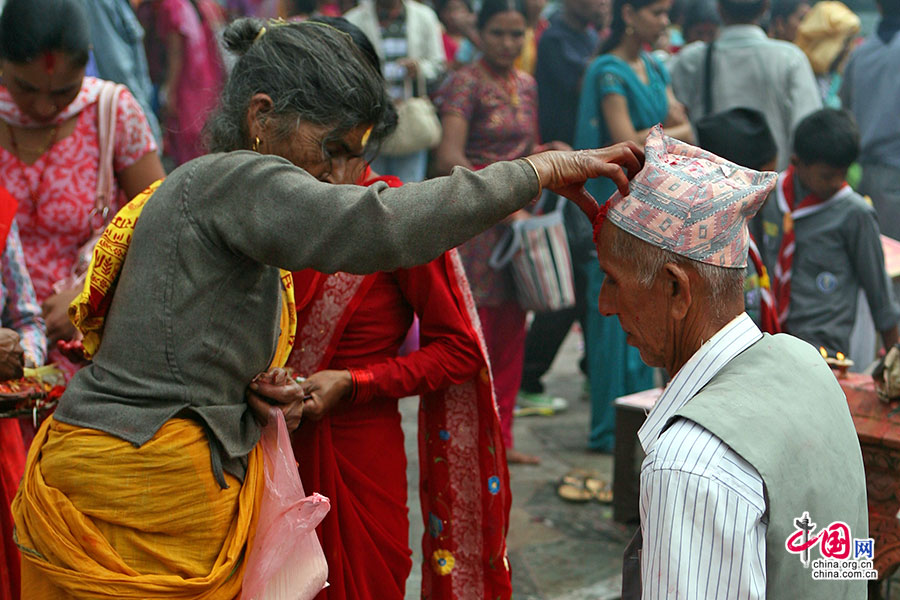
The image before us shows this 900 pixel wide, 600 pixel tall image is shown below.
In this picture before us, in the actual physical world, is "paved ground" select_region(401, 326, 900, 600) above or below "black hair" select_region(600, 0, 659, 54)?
below

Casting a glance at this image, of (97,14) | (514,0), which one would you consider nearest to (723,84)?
(514,0)

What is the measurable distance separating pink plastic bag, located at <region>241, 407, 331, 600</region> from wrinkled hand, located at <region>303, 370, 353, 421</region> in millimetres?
246

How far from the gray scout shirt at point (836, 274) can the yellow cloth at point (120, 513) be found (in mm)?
3222

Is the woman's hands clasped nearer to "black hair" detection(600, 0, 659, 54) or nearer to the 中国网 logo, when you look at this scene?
the 中国网 logo

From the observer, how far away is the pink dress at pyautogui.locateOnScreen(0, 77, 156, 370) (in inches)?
120

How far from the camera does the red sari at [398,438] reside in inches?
101

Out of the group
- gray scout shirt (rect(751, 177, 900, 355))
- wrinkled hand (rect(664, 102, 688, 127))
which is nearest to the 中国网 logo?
gray scout shirt (rect(751, 177, 900, 355))

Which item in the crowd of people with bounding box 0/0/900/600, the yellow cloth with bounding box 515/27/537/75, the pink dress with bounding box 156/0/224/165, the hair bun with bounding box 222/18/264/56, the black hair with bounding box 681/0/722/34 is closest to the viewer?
the crowd of people with bounding box 0/0/900/600

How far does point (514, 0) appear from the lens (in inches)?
222

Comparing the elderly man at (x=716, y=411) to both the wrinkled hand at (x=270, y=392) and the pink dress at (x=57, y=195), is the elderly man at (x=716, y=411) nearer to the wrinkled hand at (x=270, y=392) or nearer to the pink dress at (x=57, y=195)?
the wrinkled hand at (x=270, y=392)

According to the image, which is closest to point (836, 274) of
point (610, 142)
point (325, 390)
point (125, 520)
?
point (610, 142)

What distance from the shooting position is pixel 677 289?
1791 mm

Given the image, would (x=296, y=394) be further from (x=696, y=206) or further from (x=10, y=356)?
(x=696, y=206)

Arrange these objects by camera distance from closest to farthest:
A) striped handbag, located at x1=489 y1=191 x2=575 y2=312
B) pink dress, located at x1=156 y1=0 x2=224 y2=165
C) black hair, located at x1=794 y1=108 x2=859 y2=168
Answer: black hair, located at x1=794 y1=108 x2=859 y2=168 < striped handbag, located at x1=489 y1=191 x2=575 y2=312 < pink dress, located at x1=156 y1=0 x2=224 y2=165
